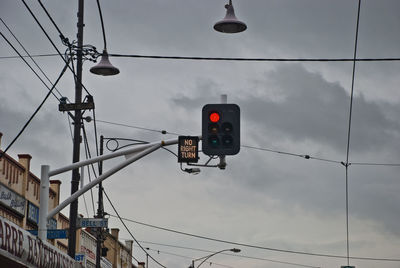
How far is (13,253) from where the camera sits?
14.8m

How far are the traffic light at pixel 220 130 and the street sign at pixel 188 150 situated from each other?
1.39 feet

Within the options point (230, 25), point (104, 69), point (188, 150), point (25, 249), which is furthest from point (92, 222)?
point (25, 249)

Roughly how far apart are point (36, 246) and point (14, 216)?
1799 cm

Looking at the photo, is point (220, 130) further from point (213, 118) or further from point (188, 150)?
point (188, 150)

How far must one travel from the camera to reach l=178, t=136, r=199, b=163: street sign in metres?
17.2

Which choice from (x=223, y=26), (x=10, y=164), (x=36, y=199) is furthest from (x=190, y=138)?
(x=36, y=199)

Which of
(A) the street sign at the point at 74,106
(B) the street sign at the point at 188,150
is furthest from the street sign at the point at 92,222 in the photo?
(B) the street sign at the point at 188,150

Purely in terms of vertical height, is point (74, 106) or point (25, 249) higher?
point (74, 106)

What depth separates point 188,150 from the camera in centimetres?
1717

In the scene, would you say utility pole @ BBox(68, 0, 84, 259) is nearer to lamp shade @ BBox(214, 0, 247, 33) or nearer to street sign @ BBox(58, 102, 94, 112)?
street sign @ BBox(58, 102, 94, 112)

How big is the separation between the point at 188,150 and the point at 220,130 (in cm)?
86

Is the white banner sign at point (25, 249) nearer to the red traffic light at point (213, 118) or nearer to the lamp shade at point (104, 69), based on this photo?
the red traffic light at point (213, 118)

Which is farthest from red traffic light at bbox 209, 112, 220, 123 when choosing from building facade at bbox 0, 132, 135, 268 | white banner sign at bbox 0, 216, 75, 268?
building facade at bbox 0, 132, 135, 268

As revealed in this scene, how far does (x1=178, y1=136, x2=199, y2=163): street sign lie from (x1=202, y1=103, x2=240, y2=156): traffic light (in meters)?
0.42
